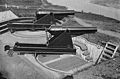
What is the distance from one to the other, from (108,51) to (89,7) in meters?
22.1

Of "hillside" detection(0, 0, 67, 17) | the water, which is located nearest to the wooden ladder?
the water

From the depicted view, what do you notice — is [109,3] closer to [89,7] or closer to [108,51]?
[89,7]

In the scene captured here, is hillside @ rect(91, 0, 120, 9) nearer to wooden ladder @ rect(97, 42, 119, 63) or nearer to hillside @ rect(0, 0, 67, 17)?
hillside @ rect(0, 0, 67, 17)

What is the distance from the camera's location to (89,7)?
42562 mm

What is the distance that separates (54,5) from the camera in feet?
142

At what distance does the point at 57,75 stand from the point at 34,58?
4206mm

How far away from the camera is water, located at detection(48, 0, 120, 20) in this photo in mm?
37781

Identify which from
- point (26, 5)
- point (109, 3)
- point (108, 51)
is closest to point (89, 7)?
point (109, 3)

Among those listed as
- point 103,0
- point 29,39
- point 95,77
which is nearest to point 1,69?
point 29,39

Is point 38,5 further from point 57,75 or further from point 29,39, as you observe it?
point 57,75

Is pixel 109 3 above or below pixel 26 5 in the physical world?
above

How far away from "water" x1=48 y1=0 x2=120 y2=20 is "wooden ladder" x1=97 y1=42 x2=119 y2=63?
14.2 m

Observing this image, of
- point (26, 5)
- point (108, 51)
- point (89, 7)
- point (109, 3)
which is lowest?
point (108, 51)

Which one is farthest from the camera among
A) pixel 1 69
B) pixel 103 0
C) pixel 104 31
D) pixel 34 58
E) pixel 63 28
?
pixel 103 0
